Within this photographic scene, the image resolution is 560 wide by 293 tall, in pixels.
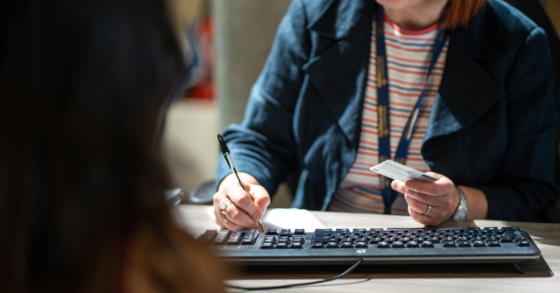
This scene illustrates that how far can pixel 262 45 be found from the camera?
1630mm

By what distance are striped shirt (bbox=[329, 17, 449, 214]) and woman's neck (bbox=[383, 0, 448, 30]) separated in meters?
0.02

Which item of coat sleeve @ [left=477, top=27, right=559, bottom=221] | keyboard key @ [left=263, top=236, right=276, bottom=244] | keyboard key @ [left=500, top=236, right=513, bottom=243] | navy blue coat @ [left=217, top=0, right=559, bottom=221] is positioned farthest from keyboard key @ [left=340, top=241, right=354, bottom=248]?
coat sleeve @ [left=477, top=27, right=559, bottom=221]

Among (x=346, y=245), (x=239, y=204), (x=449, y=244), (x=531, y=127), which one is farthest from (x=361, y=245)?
(x=531, y=127)

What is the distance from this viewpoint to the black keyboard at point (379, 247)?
0.68 meters

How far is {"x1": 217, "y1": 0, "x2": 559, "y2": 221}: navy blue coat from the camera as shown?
1065 millimetres

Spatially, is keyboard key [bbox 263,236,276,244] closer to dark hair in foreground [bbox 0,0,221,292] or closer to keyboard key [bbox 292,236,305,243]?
keyboard key [bbox 292,236,305,243]

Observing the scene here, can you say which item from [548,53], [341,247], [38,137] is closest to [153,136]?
[38,137]

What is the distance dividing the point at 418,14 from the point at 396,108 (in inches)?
9.2

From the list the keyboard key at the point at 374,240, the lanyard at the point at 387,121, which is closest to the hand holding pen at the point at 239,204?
the keyboard key at the point at 374,240

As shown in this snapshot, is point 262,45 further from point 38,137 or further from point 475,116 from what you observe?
point 38,137

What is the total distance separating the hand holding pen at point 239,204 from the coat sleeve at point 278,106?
18 cm

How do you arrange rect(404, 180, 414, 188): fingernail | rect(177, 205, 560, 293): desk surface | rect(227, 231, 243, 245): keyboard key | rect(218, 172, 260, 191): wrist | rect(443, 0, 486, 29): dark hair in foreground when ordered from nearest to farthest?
rect(177, 205, 560, 293): desk surface, rect(227, 231, 243, 245): keyboard key, rect(404, 180, 414, 188): fingernail, rect(218, 172, 260, 191): wrist, rect(443, 0, 486, 29): dark hair in foreground

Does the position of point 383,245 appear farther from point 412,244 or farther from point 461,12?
point 461,12

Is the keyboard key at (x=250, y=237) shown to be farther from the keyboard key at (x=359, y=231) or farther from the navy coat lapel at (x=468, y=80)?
the navy coat lapel at (x=468, y=80)
